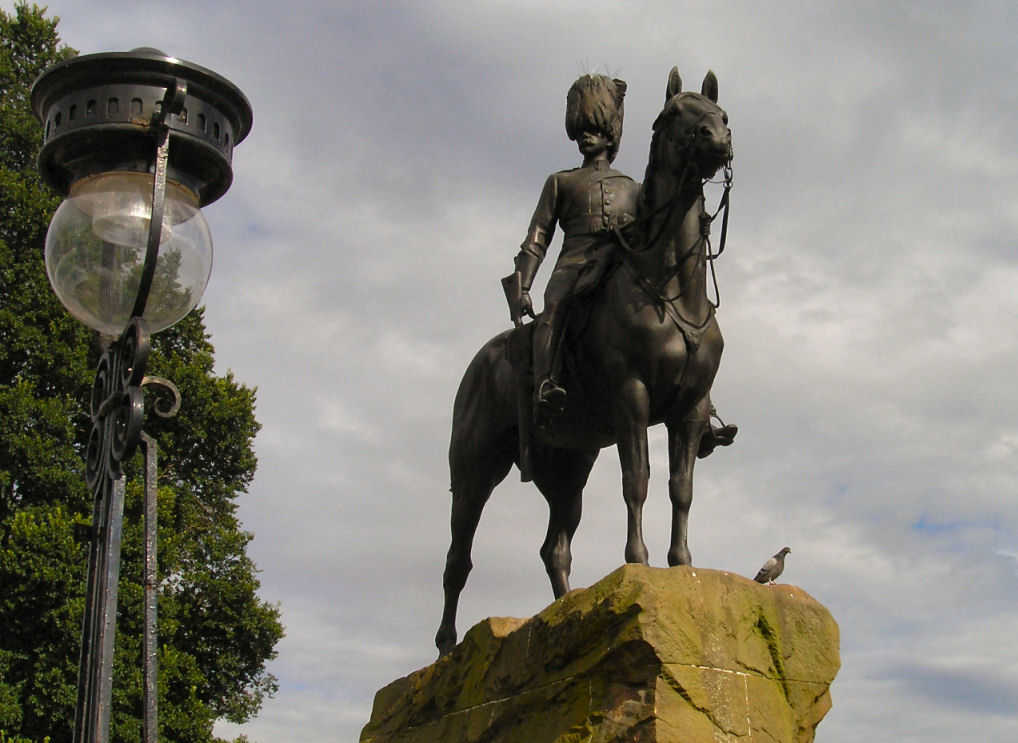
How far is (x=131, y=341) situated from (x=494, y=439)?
15.8ft

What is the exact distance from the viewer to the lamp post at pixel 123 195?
4.46 m

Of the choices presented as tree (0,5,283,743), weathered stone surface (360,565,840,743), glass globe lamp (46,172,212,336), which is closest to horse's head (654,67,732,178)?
weathered stone surface (360,565,840,743)

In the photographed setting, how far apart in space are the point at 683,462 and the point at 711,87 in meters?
2.13

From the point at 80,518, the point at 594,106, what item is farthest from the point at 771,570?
the point at 80,518

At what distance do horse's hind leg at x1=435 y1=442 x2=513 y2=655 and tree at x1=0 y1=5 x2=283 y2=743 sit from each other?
7.37 meters

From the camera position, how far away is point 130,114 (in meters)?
4.56

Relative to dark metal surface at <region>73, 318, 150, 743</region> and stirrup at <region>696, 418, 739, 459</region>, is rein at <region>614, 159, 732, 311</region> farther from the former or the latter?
dark metal surface at <region>73, 318, 150, 743</region>

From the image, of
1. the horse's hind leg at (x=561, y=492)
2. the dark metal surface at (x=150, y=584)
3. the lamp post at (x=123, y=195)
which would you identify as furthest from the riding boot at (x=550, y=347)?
the dark metal surface at (x=150, y=584)

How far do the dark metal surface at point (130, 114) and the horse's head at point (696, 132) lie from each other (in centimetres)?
296

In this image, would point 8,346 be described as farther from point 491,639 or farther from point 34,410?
point 491,639

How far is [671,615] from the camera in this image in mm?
5910

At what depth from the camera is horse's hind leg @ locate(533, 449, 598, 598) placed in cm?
887

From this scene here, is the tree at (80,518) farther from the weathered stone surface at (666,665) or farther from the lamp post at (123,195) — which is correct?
the lamp post at (123,195)

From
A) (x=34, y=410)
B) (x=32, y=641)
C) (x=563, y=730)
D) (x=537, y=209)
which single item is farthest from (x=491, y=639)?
(x=34, y=410)
